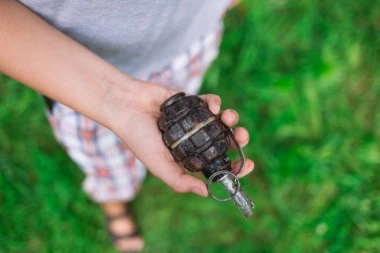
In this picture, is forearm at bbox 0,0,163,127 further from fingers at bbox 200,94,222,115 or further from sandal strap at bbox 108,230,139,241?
sandal strap at bbox 108,230,139,241

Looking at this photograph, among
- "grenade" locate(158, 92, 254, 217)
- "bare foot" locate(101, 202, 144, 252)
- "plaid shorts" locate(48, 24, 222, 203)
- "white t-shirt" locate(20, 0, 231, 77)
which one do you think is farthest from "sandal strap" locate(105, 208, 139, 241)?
"grenade" locate(158, 92, 254, 217)

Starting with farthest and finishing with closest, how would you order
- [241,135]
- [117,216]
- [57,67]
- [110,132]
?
1. [117,216]
2. [110,132]
3. [241,135]
4. [57,67]

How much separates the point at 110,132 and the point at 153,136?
0.40 m

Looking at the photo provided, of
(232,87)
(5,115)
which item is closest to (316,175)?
(232,87)

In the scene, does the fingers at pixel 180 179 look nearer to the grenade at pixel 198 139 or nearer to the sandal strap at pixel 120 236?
the grenade at pixel 198 139

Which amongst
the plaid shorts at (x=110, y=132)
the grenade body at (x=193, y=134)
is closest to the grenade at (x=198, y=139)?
the grenade body at (x=193, y=134)

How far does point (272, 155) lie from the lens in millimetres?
2236

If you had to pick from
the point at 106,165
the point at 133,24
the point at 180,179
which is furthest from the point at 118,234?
the point at 133,24

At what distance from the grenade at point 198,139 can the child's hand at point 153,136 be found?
0.03 metres

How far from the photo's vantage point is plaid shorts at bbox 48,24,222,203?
145 cm

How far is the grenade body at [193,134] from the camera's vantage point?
1.09 metres

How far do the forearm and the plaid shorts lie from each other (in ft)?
0.94

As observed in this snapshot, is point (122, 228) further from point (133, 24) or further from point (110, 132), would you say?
point (133, 24)

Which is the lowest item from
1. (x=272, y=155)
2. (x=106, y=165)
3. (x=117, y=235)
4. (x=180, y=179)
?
(x=117, y=235)
